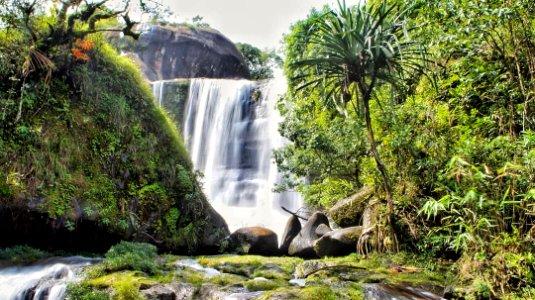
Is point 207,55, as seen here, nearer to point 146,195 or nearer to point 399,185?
point 146,195

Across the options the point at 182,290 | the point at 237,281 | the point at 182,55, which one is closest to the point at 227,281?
the point at 237,281

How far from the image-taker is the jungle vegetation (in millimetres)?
4312

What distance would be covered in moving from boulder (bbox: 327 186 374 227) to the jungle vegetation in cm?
64

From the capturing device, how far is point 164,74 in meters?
→ 27.2

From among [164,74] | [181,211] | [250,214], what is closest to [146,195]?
[181,211]

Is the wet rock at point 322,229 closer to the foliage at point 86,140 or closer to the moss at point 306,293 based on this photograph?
the foliage at point 86,140

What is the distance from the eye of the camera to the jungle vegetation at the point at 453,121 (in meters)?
4.31

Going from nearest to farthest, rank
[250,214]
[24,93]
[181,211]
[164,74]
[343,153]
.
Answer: [24,93] → [343,153] → [181,211] → [250,214] → [164,74]

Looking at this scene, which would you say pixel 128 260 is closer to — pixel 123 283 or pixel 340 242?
pixel 123 283

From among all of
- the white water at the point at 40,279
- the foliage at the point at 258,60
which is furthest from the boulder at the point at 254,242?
the foliage at the point at 258,60

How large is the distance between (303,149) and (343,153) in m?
1.87

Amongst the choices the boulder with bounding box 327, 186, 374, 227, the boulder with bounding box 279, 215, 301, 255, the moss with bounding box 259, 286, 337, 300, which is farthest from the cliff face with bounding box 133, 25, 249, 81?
the moss with bounding box 259, 286, 337, 300

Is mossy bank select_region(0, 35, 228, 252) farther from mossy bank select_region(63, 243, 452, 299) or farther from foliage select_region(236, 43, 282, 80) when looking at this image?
foliage select_region(236, 43, 282, 80)

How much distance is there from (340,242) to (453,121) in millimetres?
3119
